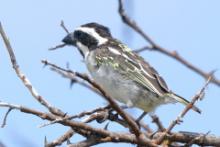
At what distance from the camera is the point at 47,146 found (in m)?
2.36

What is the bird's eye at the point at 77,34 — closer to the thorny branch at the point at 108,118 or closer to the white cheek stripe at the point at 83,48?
the white cheek stripe at the point at 83,48

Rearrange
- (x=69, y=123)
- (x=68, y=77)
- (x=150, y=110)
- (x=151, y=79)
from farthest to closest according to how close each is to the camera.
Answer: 1. (x=151, y=79)
2. (x=150, y=110)
3. (x=69, y=123)
4. (x=68, y=77)

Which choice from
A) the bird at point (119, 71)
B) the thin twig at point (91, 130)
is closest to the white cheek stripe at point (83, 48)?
the bird at point (119, 71)

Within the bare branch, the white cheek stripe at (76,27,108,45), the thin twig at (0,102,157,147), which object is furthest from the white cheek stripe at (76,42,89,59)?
the thin twig at (0,102,157,147)

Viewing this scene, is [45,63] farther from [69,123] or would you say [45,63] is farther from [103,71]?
[103,71]

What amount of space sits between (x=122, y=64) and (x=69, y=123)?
215 centimetres

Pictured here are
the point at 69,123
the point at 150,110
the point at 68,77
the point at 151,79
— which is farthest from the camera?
the point at 151,79

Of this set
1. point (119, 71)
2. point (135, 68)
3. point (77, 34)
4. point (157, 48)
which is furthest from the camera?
point (77, 34)

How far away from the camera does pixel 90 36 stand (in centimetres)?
468

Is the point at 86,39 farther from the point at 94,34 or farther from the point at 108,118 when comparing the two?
the point at 108,118

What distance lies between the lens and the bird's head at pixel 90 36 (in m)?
4.65

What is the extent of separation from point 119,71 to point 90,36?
54 cm

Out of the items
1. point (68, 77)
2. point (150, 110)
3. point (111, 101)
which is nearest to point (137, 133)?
point (111, 101)

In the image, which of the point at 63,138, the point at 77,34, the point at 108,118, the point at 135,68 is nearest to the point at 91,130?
the point at 63,138
